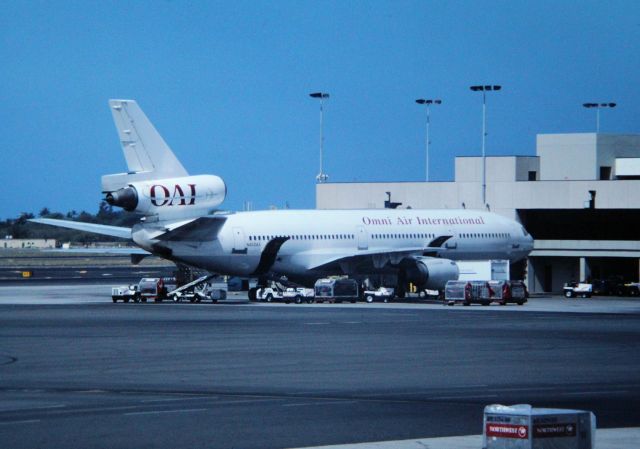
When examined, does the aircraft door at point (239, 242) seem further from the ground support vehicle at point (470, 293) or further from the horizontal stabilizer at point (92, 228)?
the ground support vehicle at point (470, 293)

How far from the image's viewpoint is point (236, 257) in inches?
2972

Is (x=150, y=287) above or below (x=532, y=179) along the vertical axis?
below

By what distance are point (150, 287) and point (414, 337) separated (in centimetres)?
3294

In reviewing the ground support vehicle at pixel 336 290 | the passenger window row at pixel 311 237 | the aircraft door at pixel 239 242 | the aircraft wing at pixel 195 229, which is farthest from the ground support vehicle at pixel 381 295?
the aircraft wing at pixel 195 229

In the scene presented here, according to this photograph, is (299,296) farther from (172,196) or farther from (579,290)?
(579,290)

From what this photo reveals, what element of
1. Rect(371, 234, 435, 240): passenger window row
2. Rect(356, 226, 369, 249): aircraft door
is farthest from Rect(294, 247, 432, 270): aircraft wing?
Rect(371, 234, 435, 240): passenger window row

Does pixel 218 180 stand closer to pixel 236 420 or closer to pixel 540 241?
pixel 540 241

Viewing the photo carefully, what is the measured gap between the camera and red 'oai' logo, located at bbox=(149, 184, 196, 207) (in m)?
68.5

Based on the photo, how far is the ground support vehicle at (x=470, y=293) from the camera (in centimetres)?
7219

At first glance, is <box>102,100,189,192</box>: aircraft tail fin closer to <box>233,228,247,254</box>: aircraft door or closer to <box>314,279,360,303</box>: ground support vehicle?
<box>233,228,247,254</box>: aircraft door

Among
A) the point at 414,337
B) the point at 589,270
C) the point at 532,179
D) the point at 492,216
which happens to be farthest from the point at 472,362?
the point at 532,179

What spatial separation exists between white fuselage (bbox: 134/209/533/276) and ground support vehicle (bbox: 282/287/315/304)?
247 centimetres

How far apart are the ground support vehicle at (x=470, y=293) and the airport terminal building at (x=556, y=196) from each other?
21.7 metres

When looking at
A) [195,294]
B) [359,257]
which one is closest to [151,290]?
[195,294]
